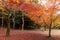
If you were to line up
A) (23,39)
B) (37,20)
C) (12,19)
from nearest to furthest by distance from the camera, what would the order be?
(23,39) < (37,20) < (12,19)

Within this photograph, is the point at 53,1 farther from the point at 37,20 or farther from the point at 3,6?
the point at 3,6

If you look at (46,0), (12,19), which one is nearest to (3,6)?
(46,0)

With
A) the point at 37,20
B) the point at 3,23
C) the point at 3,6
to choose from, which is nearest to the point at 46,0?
the point at 37,20

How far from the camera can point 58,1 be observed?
2091 centimetres

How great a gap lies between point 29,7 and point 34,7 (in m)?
0.54

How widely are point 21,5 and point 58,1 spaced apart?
12.9 ft

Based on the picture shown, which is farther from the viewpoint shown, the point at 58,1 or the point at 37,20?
the point at 37,20

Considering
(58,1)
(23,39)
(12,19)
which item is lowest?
(23,39)

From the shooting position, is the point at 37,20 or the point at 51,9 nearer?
the point at 51,9

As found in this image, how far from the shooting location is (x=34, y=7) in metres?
21.2

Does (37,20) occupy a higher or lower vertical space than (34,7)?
lower

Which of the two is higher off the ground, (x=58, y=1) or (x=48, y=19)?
(x=58, y=1)

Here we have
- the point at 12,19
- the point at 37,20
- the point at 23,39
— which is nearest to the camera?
the point at 23,39

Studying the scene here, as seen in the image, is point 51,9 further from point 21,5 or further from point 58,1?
point 21,5
